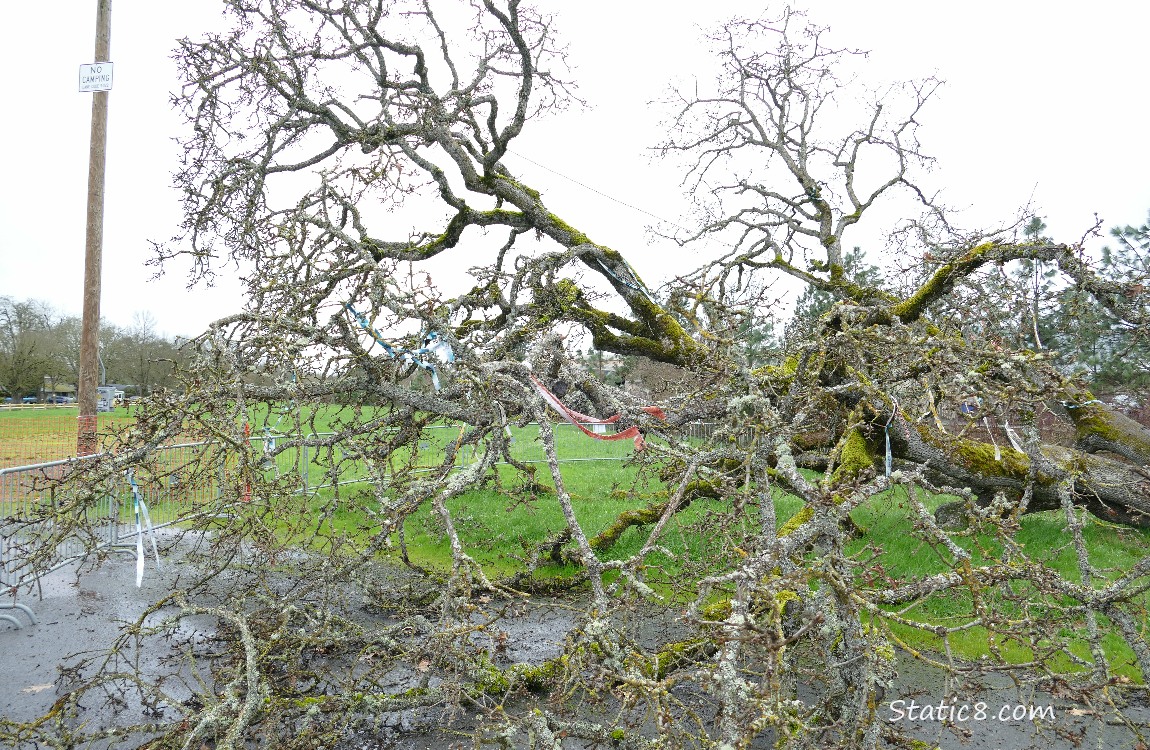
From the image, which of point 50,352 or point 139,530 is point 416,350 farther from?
point 50,352

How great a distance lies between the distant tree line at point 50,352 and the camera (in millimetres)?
20406

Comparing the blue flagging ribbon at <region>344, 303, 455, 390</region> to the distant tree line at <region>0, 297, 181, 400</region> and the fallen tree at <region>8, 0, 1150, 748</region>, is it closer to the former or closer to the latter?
the fallen tree at <region>8, 0, 1150, 748</region>

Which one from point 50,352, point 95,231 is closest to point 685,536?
point 95,231

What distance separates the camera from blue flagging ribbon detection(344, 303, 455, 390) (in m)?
4.06

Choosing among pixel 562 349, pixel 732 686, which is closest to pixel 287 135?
pixel 562 349

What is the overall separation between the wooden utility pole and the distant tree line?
834cm

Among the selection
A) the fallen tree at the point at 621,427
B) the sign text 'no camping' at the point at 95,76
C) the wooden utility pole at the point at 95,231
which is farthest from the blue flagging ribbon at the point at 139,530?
the sign text 'no camping' at the point at 95,76

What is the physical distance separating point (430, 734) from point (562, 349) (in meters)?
2.59

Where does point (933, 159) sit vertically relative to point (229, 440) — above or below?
above

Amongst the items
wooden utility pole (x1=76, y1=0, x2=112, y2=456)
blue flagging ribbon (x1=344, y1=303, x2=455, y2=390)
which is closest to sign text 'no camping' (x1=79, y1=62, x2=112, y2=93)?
wooden utility pole (x1=76, y1=0, x2=112, y2=456)

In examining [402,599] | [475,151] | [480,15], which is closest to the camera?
[402,599]

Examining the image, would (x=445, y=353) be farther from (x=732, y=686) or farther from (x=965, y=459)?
(x=965, y=459)

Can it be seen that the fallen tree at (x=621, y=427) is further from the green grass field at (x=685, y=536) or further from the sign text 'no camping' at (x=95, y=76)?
the sign text 'no camping' at (x=95, y=76)

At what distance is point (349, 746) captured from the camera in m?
3.95
